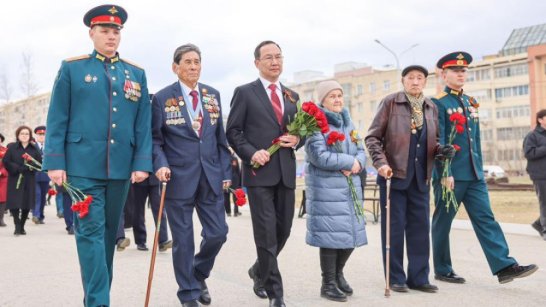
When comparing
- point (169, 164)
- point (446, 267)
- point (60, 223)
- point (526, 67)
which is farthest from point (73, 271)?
point (526, 67)

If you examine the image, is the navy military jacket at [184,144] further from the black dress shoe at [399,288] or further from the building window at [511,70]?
the building window at [511,70]

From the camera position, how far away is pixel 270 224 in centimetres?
543

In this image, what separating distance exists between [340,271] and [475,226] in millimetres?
1642

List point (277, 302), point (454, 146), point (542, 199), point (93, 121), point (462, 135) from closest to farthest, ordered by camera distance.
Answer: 1. point (93, 121)
2. point (277, 302)
3. point (454, 146)
4. point (462, 135)
5. point (542, 199)

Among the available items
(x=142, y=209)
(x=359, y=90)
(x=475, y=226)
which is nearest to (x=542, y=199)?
(x=475, y=226)

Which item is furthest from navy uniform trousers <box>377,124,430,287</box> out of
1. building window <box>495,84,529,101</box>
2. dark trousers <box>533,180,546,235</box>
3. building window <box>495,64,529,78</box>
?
building window <box>495,84,529,101</box>

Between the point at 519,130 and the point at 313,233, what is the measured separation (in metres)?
81.0

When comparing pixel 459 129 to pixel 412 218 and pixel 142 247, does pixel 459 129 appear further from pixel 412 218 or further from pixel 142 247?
pixel 142 247

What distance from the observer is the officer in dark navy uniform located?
249 inches

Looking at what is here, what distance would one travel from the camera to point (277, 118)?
568cm

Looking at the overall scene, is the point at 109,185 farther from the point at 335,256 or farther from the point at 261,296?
the point at 335,256

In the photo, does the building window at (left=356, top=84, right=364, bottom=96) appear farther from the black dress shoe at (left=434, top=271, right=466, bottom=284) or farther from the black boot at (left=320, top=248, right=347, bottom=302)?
the black boot at (left=320, top=248, right=347, bottom=302)

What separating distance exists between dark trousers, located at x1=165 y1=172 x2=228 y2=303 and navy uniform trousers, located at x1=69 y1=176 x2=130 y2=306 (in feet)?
2.21

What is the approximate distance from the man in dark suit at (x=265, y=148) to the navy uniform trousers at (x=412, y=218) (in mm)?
1277
